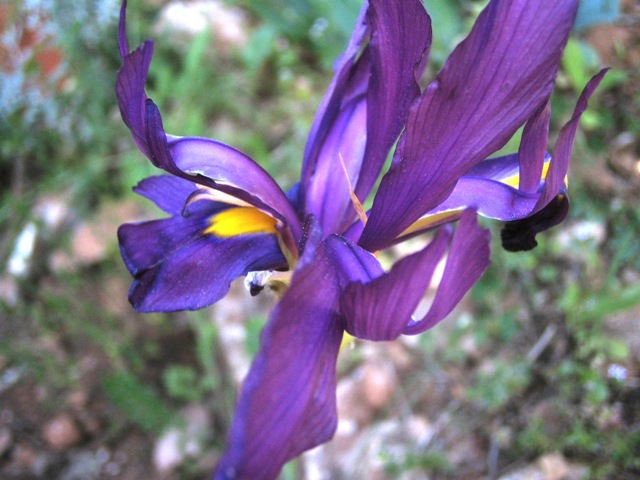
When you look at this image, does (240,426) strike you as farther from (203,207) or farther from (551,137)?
(551,137)

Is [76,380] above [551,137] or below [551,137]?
above

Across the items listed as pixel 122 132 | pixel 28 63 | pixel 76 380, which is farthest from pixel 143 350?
pixel 28 63

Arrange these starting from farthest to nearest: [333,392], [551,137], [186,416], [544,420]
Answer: [186,416]
[551,137]
[544,420]
[333,392]

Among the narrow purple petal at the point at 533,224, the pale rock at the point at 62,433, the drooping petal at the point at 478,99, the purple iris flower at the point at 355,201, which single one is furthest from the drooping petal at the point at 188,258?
the pale rock at the point at 62,433

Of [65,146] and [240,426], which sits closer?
[240,426]

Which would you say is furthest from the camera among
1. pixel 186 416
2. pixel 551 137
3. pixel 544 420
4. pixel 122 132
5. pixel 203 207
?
Answer: pixel 122 132

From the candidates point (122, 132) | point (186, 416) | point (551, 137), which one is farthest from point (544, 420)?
point (122, 132)

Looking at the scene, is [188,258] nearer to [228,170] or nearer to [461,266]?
[228,170]

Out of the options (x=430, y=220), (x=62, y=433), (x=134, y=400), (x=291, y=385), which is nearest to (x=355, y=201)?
(x=430, y=220)

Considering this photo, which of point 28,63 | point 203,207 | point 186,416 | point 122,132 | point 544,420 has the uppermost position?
point 28,63
